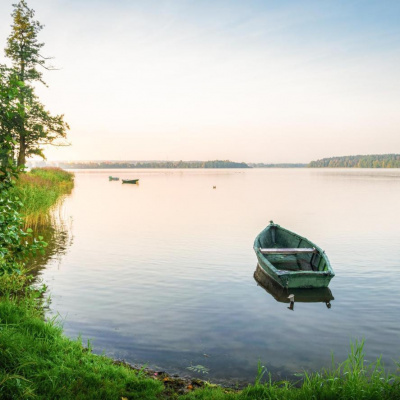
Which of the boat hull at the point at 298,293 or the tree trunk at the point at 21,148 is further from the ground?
the tree trunk at the point at 21,148

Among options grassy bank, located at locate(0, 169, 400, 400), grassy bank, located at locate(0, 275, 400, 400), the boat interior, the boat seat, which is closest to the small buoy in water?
the boat interior

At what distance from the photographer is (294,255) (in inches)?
615

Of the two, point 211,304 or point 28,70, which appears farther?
point 28,70

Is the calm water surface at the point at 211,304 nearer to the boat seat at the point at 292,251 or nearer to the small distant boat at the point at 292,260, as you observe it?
the small distant boat at the point at 292,260

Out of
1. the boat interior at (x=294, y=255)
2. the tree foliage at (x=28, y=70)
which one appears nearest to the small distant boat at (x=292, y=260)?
the boat interior at (x=294, y=255)

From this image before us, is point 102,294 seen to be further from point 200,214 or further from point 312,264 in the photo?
point 200,214

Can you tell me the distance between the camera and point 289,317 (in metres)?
10.7

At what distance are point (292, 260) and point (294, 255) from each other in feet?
1.08

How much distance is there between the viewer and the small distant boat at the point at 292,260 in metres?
11.9

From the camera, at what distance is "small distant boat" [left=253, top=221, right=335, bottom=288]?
1192 centimetres

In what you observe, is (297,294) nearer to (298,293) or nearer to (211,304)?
(298,293)

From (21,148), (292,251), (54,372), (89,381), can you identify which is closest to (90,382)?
(89,381)

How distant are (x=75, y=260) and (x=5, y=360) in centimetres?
1195

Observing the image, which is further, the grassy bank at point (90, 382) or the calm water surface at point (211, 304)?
the calm water surface at point (211, 304)
